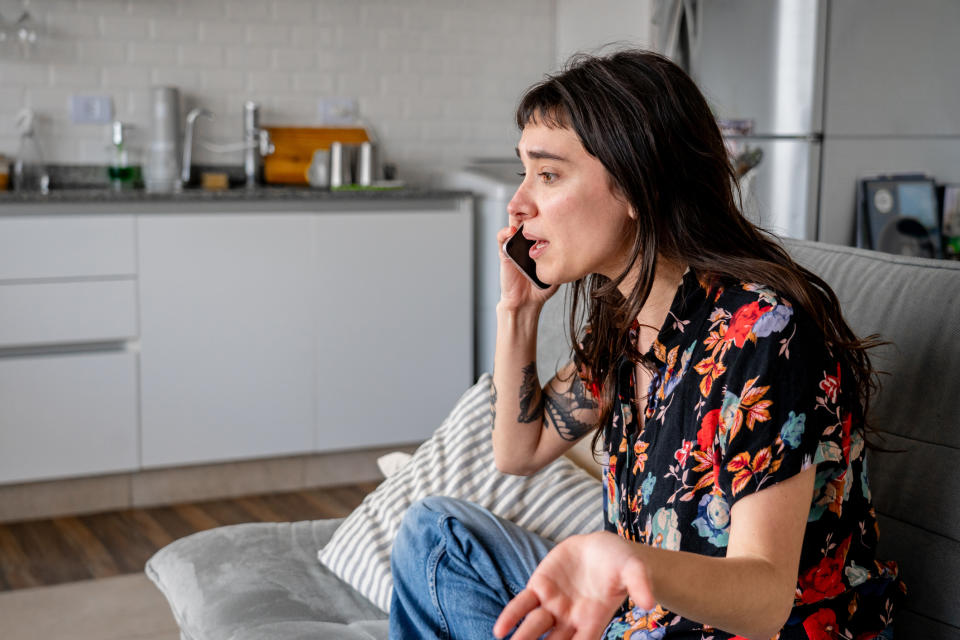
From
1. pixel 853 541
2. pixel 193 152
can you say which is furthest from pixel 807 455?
pixel 193 152

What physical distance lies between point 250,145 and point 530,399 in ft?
9.04

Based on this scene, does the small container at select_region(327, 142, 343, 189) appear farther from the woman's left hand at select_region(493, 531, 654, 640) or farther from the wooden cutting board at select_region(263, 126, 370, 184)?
the woman's left hand at select_region(493, 531, 654, 640)

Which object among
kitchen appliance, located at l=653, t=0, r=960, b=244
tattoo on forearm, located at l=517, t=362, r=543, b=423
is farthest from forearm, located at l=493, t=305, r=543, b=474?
kitchen appliance, located at l=653, t=0, r=960, b=244

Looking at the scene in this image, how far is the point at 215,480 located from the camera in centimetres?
354

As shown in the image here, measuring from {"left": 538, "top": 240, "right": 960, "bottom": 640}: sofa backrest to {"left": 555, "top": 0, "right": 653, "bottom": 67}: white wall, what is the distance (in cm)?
264

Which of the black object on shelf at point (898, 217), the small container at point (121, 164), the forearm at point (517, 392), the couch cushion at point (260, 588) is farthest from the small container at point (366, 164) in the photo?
the forearm at point (517, 392)

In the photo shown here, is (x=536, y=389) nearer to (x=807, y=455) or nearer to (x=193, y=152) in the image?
(x=807, y=455)

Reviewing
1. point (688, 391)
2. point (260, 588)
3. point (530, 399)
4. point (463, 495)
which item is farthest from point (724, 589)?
point (260, 588)

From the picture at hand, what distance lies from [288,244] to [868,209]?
2.06 m

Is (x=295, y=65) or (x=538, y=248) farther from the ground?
(x=295, y=65)

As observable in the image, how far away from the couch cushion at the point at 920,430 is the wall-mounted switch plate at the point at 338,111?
10.2 feet

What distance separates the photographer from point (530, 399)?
4.99 ft

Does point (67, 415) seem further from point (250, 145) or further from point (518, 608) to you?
point (518, 608)

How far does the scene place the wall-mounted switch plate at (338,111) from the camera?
4160 millimetres
